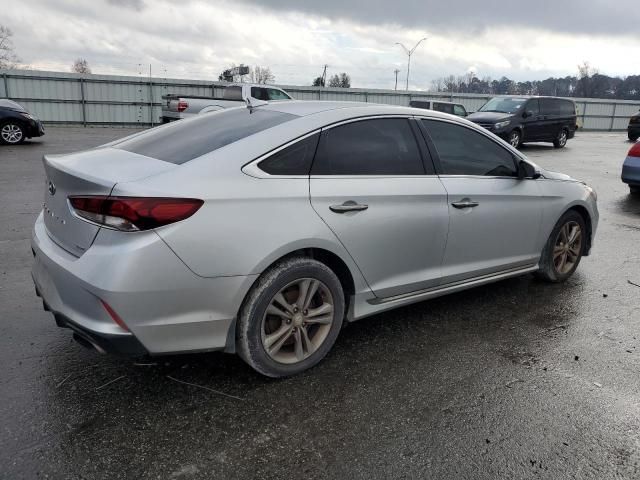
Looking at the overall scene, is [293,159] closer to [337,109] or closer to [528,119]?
[337,109]

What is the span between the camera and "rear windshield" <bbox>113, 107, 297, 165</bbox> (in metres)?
3.20

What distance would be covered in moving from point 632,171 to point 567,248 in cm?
594

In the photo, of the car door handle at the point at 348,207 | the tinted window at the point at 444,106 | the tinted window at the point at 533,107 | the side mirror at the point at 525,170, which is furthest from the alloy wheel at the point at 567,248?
the tinted window at the point at 444,106

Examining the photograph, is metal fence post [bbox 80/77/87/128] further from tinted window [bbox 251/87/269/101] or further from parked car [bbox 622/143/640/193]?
parked car [bbox 622/143/640/193]

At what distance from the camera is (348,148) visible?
3.47m

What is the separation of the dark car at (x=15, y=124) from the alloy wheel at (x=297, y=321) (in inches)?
554

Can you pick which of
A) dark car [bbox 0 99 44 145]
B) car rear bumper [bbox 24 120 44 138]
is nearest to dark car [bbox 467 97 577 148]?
car rear bumper [bbox 24 120 44 138]

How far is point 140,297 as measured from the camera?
8.66 feet

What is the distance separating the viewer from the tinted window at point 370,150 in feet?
11.0

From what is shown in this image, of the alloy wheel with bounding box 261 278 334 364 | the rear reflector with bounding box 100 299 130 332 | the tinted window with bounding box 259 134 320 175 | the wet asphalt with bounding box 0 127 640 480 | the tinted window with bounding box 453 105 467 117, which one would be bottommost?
the wet asphalt with bounding box 0 127 640 480

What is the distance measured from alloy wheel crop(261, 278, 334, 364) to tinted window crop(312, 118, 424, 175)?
2.36 feet

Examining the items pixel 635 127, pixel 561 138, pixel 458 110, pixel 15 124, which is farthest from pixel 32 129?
pixel 635 127

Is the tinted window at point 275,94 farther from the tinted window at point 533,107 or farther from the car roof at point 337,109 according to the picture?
the car roof at point 337,109

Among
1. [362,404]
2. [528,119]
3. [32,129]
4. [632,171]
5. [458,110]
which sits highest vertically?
[458,110]
